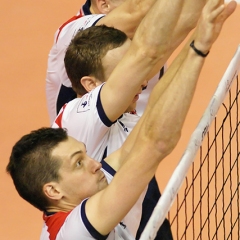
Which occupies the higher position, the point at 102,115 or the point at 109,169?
the point at 102,115

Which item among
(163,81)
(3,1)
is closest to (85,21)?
(163,81)

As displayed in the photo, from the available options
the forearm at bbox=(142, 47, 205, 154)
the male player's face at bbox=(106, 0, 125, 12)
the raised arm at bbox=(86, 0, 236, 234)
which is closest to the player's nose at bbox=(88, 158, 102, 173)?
the raised arm at bbox=(86, 0, 236, 234)

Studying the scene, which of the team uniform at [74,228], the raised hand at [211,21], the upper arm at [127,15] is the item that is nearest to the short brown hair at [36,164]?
the team uniform at [74,228]

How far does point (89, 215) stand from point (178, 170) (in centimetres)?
37

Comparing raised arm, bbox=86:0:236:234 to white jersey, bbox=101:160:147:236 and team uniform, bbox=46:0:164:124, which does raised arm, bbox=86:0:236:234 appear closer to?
white jersey, bbox=101:160:147:236

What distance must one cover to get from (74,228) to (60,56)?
1602mm

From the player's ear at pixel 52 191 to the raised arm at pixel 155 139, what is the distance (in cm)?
23

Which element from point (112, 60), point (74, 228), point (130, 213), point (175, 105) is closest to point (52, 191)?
point (74, 228)

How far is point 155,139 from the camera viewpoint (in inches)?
101

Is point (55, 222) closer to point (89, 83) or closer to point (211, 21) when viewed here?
point (89, 83)

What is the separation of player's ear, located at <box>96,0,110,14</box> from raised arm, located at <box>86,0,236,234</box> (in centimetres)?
166

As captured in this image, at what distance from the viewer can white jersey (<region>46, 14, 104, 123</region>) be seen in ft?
13.0

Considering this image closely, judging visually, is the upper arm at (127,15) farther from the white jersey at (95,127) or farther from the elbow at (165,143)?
the elbow at (165,143)

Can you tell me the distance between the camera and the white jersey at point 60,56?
3959 mm
